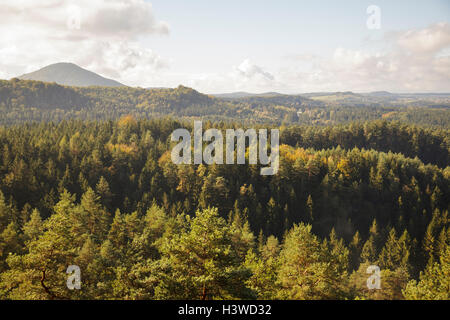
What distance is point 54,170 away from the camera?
312 ft

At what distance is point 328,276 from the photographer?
26.2 meters

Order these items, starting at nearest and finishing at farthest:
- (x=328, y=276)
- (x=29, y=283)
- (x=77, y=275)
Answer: (x=29, y=283)
(x=77, y=275)
(x=328, y=276)

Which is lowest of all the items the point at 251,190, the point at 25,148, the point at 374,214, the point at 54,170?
the point at 374,214

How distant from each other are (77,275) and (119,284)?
4.25 m

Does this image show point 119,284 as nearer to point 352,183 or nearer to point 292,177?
point 292,177

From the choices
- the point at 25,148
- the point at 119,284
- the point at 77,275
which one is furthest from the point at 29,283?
the point at 25,148

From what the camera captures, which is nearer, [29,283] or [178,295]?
[178,295]

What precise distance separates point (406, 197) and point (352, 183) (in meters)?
20.3

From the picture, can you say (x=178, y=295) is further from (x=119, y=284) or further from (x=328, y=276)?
(x=328, y=276)
